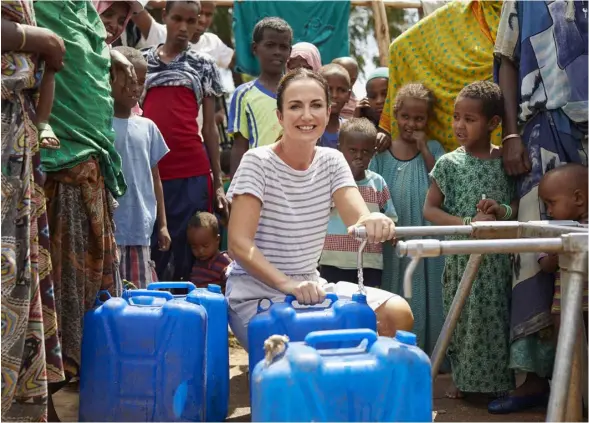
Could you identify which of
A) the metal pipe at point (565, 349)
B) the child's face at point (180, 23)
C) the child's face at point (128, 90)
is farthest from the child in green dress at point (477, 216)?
the child's face at point (180, 23)

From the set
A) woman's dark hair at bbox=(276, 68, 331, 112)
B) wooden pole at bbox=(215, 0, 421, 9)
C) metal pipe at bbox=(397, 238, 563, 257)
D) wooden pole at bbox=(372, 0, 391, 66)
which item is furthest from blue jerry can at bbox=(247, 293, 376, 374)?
wooden pole at bbox=(215, 0, 421, 9)

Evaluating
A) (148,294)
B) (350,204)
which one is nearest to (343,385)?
(350,204)

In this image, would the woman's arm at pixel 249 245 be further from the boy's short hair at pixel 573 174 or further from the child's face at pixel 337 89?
the child's face at pixel 337 89

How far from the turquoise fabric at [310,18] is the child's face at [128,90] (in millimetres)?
2410

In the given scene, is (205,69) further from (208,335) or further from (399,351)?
(399,351)

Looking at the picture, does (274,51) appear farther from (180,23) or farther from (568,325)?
(568,325)

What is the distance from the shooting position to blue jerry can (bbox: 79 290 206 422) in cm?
299

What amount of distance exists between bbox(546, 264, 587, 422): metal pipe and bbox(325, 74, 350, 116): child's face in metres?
2.98

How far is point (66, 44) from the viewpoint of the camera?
3.37 metres

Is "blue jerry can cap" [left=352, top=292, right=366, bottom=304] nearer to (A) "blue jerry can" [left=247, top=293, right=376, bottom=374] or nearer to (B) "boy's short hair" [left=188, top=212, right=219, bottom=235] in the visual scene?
(A) "blue jerry can" [left=247, top=293, right=376, bottom=374]

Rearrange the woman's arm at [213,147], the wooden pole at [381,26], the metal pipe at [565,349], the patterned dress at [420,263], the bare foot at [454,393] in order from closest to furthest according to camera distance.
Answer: the metal pipe at [565,349] < the bare foot at [454,393] < the patterned dress at [420,263] < the woman's arm at [213,147] < the wooden pole at [381,26]

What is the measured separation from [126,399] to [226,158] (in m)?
4.43

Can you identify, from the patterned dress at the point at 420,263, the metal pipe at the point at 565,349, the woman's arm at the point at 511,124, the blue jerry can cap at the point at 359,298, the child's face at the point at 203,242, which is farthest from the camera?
the child's face at the point at 203,242

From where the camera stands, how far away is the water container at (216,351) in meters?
3.33
